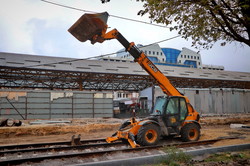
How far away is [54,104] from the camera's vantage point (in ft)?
65.9

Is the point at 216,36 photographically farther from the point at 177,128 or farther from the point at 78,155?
the point at 78,155

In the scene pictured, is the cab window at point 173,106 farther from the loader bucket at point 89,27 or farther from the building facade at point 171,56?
the building facade at point 171,56

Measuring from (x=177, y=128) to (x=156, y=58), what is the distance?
247ft

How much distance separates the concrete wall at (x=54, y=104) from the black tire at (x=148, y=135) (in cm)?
1351

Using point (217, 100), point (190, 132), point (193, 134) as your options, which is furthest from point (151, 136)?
point (217, 100)

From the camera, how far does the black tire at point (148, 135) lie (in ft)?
28.0

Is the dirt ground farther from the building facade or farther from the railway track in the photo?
the building facade

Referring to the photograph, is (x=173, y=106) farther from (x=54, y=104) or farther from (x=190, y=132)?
(x=54, y=104)

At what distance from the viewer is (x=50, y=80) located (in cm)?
2714

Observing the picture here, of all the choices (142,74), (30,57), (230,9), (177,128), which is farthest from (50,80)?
(230,9)

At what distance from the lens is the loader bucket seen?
8.02 m

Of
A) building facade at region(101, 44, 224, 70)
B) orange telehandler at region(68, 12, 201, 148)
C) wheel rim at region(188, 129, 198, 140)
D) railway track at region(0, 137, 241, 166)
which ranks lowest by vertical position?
railway track at region(0, 137, 241, 166)

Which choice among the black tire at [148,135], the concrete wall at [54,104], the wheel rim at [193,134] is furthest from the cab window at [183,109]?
the concrete wall at [54,104]

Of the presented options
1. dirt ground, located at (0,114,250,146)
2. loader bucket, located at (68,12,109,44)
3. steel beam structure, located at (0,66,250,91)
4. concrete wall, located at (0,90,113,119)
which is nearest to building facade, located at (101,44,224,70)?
steel beam structure, located at (0,66,250,91)
